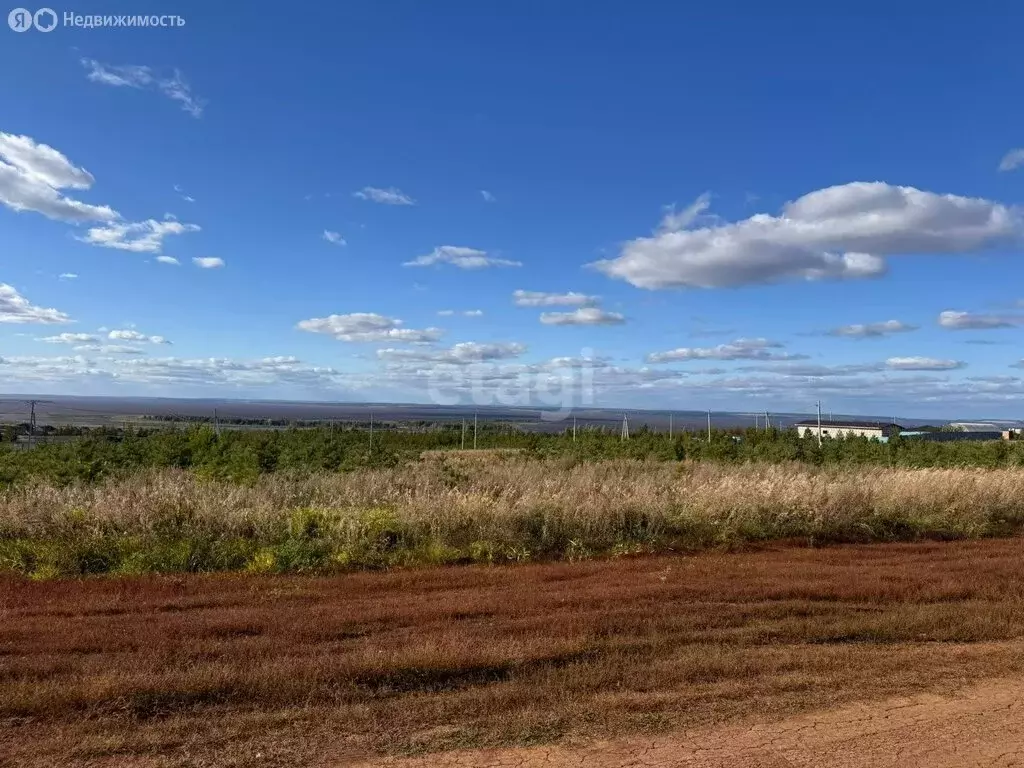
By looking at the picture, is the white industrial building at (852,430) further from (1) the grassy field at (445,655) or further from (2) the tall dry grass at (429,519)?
(1) the grassy field at (445,655)

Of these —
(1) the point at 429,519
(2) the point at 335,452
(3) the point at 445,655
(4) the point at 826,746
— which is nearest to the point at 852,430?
(2) the point at 335,452

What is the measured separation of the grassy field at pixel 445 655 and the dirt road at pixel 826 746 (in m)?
0.20

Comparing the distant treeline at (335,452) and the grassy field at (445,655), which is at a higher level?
the distant treeline at (335,452)

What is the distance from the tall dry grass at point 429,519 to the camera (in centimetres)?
1102

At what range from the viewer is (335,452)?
25.6m

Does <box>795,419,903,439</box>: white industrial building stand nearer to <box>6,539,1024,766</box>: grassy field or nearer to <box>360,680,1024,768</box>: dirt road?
<box>6,539,1024,766</box>: grassy field

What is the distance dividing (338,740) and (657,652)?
113 inches

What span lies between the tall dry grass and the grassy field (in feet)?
3.92

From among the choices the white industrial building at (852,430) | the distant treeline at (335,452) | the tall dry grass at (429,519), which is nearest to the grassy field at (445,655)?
the tall dry grass at (429,519)

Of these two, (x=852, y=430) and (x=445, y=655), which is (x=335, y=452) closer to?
(x=445, y=655)

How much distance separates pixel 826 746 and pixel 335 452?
73.0 ft

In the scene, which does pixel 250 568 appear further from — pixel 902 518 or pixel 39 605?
pixel 902 518

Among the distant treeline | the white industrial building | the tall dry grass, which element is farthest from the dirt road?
the white industrial building

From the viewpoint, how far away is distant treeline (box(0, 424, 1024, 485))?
64.2 ft
